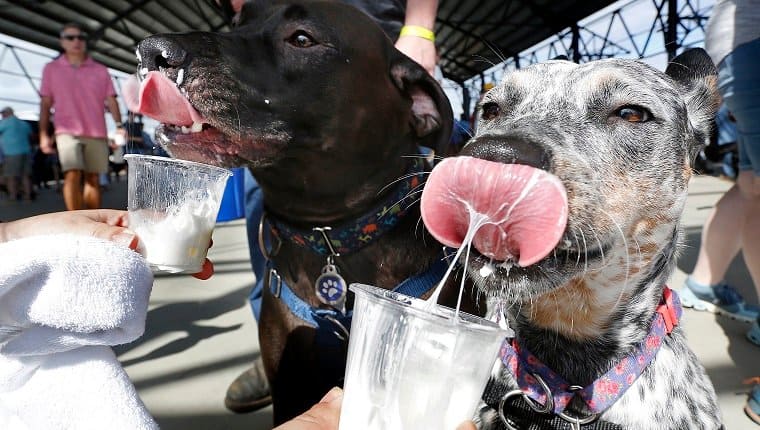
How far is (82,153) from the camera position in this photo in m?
4.93

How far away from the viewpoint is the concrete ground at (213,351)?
7.75 ft

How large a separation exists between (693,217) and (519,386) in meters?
6.24

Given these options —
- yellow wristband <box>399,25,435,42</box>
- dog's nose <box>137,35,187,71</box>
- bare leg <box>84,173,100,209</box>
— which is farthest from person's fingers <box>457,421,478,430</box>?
bare leg <box>84,173,100,209</box>

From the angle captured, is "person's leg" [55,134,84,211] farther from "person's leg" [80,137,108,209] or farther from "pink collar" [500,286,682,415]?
"pink collar" [500,286,682,415]

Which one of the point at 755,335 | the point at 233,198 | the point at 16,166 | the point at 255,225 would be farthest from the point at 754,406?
the point at 16,166

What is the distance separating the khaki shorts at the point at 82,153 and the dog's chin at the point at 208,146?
403 cm

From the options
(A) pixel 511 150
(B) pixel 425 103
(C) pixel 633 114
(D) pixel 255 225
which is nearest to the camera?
(A) pixel 511 150

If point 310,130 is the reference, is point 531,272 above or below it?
A: below

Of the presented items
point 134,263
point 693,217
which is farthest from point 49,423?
point 693,217

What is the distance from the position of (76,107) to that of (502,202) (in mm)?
5201

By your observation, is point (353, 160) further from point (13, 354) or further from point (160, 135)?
point (13, 354)

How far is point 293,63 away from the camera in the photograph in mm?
1705

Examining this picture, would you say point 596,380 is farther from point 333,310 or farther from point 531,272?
point 333,310

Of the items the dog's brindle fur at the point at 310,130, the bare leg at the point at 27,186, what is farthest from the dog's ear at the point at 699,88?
the bare leg at the point at 27,186
